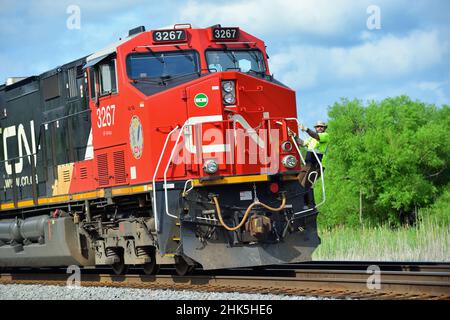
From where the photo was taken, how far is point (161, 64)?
12.6 metres

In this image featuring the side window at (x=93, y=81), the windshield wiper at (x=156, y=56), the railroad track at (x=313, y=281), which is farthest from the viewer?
the side window at (x=93, y=81)

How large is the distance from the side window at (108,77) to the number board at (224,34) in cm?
181

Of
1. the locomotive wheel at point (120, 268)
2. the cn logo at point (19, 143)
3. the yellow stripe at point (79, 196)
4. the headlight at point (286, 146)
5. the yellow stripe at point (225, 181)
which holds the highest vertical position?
the cn logo at point (19, 143)

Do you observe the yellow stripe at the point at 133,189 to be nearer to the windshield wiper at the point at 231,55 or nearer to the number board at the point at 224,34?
the windshield wiper at the point at 231,55

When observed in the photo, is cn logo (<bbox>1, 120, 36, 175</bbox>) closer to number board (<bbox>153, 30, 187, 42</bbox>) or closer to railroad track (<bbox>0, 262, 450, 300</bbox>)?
railroad track (<bbox>0, 262, 450, 300</bbox>)

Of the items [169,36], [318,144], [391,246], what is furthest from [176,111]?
[391,246]

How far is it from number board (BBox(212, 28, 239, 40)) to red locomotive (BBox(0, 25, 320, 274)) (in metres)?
0.02

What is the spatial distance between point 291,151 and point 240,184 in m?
1.03

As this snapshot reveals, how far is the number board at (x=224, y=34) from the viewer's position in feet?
42.7

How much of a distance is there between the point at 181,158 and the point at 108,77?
2.18 metres

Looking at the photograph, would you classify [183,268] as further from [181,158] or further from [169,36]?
[169,36]

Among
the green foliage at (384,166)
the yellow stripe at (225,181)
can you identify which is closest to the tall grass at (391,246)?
the yellow stripe at (225,181)

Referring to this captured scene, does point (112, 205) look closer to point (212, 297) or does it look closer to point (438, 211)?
point (212, 297)
